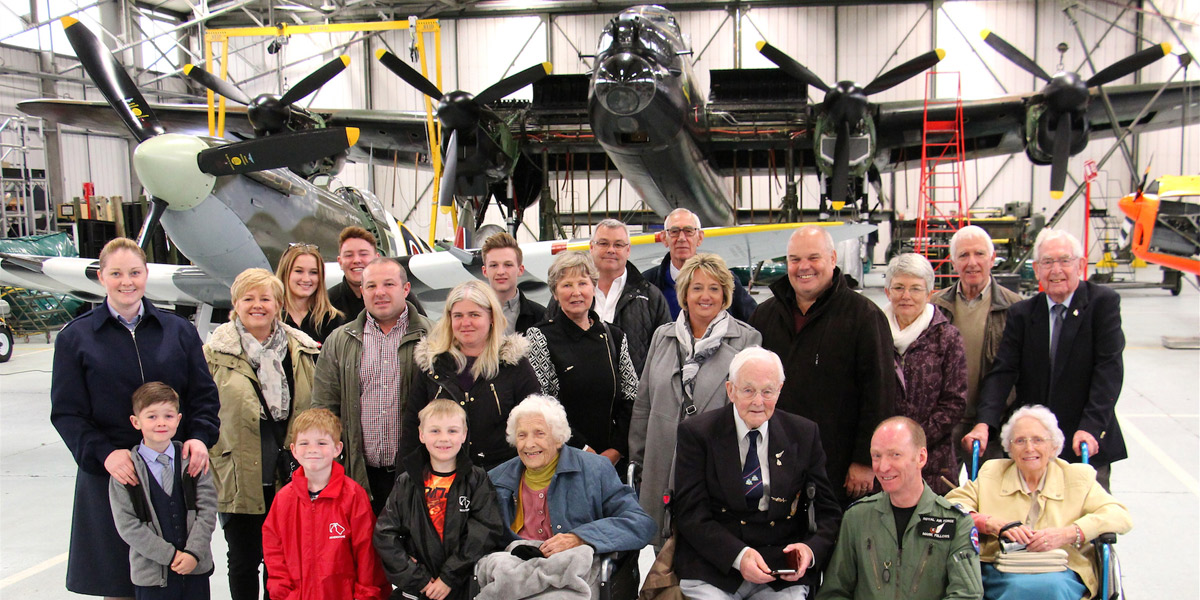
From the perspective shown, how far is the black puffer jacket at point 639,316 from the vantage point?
3.52m

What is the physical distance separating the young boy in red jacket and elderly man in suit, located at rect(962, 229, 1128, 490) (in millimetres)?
2459

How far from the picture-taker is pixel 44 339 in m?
13.5

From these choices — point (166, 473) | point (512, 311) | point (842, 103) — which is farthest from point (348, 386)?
point (842, 103)

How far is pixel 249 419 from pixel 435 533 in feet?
3.28

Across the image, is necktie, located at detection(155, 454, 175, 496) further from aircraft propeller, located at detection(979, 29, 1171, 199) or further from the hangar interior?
the hangar interior

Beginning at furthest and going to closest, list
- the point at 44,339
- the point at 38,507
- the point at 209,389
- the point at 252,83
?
1. the point at 252,83
2. the point at 44,339
3. the point at 38,507
4. the point at 209,389

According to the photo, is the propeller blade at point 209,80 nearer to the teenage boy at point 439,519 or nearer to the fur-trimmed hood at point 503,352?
the fur-trimmed hood at point 503,352

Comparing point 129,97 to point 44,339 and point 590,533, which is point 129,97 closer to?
point 590,533

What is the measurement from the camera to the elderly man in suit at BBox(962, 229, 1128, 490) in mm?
3145

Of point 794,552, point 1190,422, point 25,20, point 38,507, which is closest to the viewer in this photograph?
point 794,552

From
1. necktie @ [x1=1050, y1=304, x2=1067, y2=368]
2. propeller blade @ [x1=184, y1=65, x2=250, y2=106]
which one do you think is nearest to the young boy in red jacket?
necktie @ [x1=1050, y1=304, x2=1067, y2=368]

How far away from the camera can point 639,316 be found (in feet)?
11.6

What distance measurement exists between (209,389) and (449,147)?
8.21 m

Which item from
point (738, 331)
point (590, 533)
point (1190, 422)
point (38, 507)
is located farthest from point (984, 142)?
point (38, 507)
